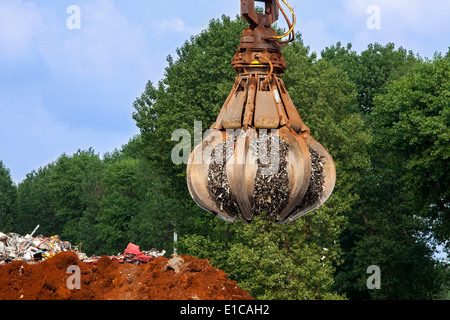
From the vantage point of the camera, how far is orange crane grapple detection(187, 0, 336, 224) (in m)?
7.45

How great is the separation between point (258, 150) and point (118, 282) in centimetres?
354

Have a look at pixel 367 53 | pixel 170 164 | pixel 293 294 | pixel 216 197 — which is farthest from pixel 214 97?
pixel 216 197

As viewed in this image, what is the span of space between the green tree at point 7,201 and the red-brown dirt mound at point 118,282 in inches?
1782

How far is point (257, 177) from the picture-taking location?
7453 mm

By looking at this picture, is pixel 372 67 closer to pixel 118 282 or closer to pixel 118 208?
pixel 118 208

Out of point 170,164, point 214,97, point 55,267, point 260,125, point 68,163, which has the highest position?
point 68,163

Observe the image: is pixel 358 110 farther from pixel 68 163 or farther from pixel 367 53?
pixel 68 163

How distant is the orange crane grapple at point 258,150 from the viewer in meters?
7.45

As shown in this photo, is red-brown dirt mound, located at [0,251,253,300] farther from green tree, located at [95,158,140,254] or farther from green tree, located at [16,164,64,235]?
green tree, located at [16,164,64,235]

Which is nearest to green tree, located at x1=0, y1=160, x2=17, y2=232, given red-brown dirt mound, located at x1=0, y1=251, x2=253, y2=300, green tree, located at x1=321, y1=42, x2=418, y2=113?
green tree, located at x1=321, y1=42, x2=418, y2=113

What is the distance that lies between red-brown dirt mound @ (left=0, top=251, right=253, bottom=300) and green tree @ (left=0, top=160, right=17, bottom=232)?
45.3 meters

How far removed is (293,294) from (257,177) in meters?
14.7

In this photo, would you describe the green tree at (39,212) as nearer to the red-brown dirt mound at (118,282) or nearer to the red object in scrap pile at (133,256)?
the red object in scrap pile at (133,256)

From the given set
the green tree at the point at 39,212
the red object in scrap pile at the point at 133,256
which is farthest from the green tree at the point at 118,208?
the red object in scrap pile at the point at 133,256
